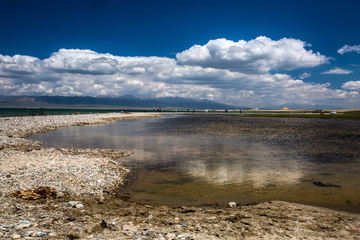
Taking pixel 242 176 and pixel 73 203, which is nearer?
pixel 73 203

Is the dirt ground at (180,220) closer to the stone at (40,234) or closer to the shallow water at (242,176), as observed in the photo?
the stone at (40,234)

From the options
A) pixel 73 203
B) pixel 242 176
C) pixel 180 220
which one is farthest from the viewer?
pixel 242 176

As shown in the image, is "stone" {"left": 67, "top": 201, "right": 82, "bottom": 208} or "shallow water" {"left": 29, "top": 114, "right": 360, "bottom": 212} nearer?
"stone" {"left": 67, "top": 201, "right": 82, "bottom": 208}

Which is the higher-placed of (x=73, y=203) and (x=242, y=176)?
(x=73, y=203)

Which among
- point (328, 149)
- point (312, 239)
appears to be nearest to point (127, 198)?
point (312, 239)

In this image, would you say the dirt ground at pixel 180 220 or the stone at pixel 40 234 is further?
the dirt ground at pixel 180 220

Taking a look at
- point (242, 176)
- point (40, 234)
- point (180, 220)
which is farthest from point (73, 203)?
point (242, 176)

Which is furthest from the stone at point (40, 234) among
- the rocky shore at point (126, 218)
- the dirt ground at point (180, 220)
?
the dirt ground at point (180, 220)

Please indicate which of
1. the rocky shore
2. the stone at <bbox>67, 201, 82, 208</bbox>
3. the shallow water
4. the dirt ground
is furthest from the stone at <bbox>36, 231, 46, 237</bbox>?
the shallow water

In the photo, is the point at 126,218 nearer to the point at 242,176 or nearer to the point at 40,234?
the point at 40,234

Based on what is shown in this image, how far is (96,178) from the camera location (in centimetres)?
→ 1093

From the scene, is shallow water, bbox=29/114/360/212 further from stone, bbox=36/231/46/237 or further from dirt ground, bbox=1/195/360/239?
stone, bbox=36/231/46/237

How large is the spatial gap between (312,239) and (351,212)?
3671 millimetres

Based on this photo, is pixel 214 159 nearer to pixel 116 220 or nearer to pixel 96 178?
pixel 96 178
